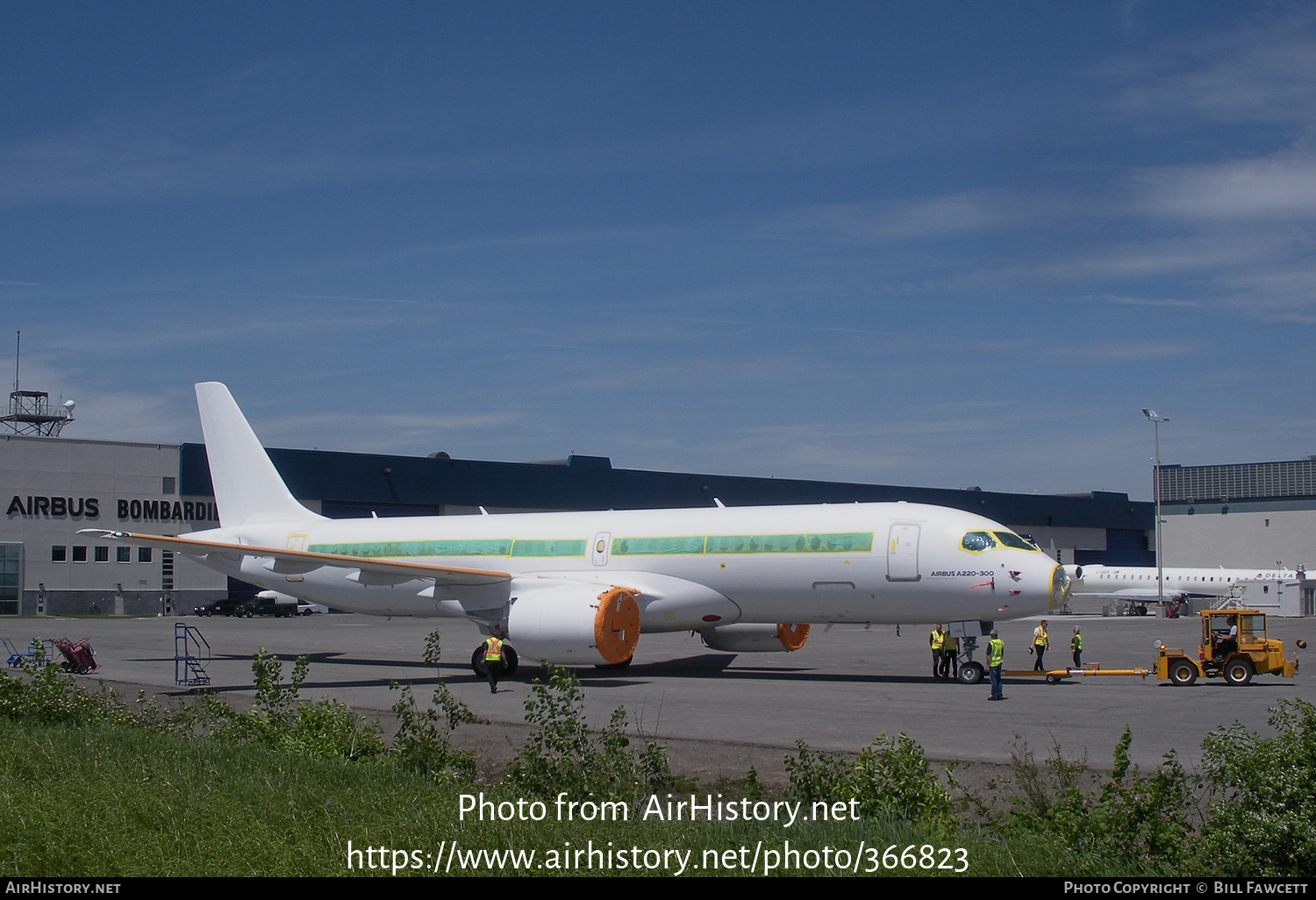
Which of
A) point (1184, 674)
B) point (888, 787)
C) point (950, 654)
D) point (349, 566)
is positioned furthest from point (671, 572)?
point (888, 787)

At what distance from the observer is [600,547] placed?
27.8 meters

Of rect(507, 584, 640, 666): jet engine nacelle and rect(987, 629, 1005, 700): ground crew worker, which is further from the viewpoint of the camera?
rect(507, 584, 640, 666): jet engine nacelle

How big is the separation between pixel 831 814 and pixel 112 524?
68.3m

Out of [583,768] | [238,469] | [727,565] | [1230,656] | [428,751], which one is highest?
[238,469]

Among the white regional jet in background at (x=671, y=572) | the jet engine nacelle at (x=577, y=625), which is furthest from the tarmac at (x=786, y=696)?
the white regional jet in background at (x=671, y=572)

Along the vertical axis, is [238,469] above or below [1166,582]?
above

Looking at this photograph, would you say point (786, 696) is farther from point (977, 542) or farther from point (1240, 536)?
point (1240, 536)

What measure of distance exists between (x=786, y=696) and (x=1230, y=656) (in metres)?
11.2

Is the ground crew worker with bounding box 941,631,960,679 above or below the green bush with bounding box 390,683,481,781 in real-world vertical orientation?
below

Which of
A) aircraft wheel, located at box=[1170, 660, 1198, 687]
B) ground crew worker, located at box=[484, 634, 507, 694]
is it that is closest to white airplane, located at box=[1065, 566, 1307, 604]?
aircraft wheel, located at box=[1170, 660, 1198, 687]

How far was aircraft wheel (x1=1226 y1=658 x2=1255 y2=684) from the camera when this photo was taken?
25.5 meters

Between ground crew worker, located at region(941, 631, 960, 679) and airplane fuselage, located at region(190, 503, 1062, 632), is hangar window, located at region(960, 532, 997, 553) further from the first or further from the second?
ground crew worker, located at region(941, 631, 960, 679)

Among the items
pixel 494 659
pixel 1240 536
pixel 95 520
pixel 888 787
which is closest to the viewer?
pixel 888 787

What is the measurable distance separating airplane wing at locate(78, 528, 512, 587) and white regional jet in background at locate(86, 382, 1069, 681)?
5 centimetres
